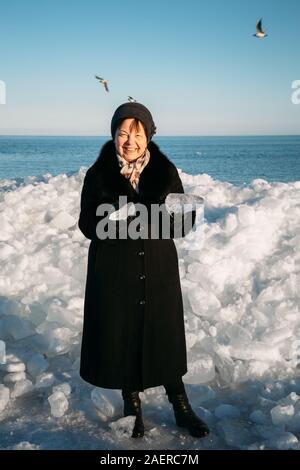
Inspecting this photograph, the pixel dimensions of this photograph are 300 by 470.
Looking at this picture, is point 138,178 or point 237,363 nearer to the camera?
point 138,178

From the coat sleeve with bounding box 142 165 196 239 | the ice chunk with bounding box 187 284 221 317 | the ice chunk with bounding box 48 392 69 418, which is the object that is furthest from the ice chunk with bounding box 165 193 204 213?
the ice chunk with bounding box 187 284 221 317

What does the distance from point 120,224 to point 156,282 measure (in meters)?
0.48

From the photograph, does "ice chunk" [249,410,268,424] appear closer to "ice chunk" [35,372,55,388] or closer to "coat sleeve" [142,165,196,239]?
"coat sleeve" [142,165,196,239]

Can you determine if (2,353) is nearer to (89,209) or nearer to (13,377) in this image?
(13,377)

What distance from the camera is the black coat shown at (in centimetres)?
294

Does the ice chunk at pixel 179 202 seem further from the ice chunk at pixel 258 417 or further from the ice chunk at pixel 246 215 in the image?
the ice chunk at pixel 246 215

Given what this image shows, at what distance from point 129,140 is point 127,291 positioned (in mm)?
999

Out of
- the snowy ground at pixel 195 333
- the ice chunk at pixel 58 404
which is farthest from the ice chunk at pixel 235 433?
the ice chunk at pixel 58 404

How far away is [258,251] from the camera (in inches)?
228

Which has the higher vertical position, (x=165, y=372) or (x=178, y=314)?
(x=178, y=314)

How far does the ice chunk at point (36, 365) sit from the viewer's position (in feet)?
13.0

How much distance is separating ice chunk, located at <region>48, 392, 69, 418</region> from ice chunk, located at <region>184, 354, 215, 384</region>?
1041 millimetres

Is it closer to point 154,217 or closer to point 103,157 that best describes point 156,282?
point 154,217

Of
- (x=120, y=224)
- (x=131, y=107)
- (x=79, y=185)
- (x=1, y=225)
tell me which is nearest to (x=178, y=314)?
(x=120, y=224)
